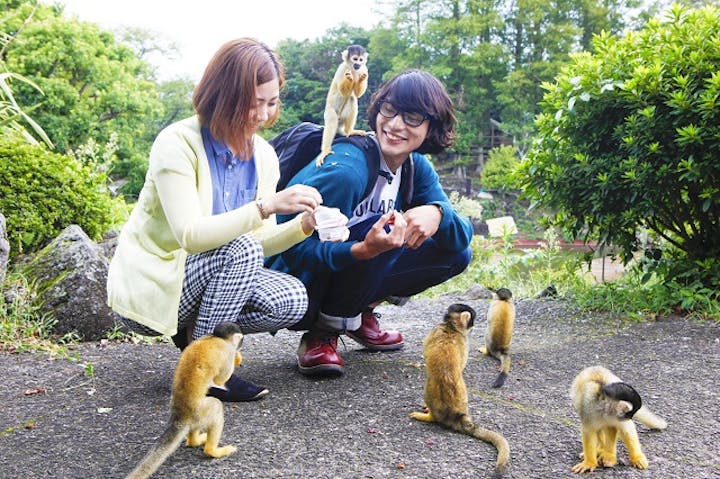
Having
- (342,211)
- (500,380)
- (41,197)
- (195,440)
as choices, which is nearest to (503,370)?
(500,380)

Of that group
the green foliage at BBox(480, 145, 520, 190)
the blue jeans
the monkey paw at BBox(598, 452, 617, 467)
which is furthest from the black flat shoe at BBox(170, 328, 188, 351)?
the green foliage at BBox(480, 145, 520, 190)

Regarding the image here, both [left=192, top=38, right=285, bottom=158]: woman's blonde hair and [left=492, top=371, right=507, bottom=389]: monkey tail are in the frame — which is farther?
[left=492, top=371, right=507, bottom=389]: monkey tail

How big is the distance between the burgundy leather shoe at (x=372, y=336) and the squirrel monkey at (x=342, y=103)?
1000 mm

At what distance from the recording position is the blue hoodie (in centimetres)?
301

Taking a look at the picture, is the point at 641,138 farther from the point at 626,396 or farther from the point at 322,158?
the point at 626,396

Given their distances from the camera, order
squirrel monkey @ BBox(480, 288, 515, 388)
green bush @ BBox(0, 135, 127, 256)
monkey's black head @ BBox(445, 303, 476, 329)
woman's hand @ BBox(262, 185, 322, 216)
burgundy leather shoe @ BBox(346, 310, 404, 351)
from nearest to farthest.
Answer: woman's hand @ BBox(262, 185, 322, 216) → monkey's black head @ BBox(445, 303, 476, 329) → squirrel monkey @ BBox(480, 288, 515, 388) → burgundy leather shoe @ BBox(346, 310, 404, 351) → green bush @ BBox(0, 135, 127, 256)

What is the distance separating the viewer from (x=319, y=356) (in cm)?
315

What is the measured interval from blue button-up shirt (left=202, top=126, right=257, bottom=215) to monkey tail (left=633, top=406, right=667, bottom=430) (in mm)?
1815

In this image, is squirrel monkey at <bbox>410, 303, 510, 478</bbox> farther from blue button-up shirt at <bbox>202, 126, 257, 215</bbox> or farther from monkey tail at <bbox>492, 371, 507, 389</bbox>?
blue button-up shirt at <bbox>202, 126, 257, 215</bbox>

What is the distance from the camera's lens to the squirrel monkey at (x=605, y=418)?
7.02ft

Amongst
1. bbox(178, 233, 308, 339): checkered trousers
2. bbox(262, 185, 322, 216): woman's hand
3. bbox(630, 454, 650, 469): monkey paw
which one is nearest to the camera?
bbox(630, 454, 650, 469): monkey paw

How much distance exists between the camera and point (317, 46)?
22766 mm

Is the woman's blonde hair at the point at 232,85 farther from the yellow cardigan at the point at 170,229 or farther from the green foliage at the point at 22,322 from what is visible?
the green foliage at the point at 22,322

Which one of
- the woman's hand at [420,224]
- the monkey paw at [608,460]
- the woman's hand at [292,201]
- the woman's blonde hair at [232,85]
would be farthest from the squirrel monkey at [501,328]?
the woman's blonde hair at [232,85]
